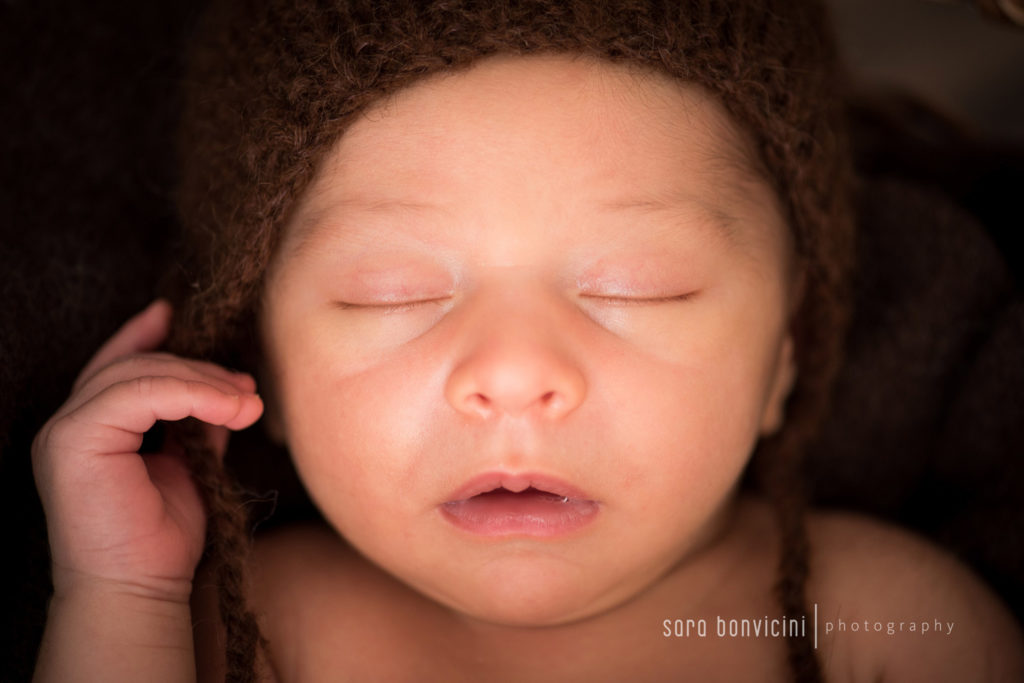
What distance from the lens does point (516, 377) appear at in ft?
3.84

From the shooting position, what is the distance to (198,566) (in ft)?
4.76

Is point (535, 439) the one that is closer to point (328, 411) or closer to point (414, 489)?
point (414, 489)

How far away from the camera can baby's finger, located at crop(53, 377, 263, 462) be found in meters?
1.29

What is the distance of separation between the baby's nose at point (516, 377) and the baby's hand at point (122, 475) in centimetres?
37

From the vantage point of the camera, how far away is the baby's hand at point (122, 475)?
128 cm

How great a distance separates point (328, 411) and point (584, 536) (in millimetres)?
394

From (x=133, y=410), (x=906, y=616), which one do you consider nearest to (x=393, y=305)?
(x=133, y=410)

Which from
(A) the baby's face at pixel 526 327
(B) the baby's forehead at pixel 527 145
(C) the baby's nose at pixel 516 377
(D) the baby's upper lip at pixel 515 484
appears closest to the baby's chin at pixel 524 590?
(A) the baby's face at pixel 526 327

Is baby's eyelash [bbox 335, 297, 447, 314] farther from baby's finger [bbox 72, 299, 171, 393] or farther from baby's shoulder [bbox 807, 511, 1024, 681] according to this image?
baby's shoulder [bbox 807, 511, 1024, 681]

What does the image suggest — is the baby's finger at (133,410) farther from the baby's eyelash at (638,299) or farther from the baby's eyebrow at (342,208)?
the baby's eyelash at (638,299)

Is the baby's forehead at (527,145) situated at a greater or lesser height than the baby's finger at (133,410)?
greater

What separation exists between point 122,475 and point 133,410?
0.09m

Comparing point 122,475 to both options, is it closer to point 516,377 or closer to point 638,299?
point 516,377

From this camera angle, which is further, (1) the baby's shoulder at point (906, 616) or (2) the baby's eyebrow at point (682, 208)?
(1) the baby's shoulder at point (906, 616)
